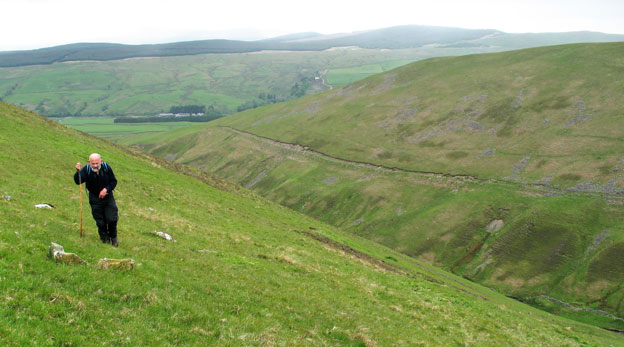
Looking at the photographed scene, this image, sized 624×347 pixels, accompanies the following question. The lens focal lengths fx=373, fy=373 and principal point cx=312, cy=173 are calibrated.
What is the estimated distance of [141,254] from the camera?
55.5 ft

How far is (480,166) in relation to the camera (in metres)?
96.9

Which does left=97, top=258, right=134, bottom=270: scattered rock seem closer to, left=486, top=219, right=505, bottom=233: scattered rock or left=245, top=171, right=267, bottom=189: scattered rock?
left=486, top=219, right=505, bottom=233: scattered rock

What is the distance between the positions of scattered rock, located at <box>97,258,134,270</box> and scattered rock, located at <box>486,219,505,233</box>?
73477 millimetres

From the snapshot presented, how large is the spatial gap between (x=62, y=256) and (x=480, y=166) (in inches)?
3902

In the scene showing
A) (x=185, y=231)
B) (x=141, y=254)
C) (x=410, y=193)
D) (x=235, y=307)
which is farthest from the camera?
(x=410, y=193)

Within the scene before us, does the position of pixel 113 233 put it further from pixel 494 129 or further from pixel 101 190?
pixel 494 129

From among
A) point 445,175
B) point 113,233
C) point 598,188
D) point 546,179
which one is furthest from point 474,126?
point 113,233

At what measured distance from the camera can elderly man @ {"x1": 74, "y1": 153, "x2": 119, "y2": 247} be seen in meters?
15.6

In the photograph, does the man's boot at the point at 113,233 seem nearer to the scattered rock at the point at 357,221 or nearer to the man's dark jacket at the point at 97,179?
the man's dark jacket at the point at 97,179

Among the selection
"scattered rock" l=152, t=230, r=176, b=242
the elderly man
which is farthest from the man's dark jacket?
"scattered rock" l=152, t=230, r=176, b=242

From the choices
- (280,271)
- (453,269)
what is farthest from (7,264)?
(453,269)

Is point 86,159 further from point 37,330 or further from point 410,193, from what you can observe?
point 410,193

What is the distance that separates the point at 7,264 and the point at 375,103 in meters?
157

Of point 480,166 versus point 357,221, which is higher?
point 480,166
